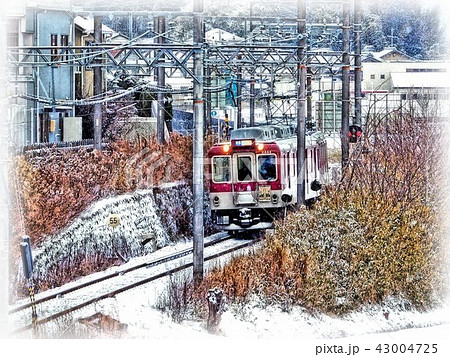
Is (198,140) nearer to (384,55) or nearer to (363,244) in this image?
(363,244)

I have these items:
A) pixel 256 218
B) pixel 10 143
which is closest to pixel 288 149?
pixel 256 218

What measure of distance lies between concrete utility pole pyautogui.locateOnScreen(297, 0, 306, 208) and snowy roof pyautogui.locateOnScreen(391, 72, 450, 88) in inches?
52.9

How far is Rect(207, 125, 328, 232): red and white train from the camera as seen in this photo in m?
10.8

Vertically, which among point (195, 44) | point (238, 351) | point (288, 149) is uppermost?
point (195, 44)

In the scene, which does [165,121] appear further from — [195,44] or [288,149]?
[195,44]

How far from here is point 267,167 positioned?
1079 centimetres

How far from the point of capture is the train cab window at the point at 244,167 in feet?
35.7

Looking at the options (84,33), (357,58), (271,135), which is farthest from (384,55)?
(84,33)

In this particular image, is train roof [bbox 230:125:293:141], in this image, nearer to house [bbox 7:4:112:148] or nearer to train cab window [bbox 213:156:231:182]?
train cab window [bbox 213:156:231:182]

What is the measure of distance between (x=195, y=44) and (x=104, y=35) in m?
3.57

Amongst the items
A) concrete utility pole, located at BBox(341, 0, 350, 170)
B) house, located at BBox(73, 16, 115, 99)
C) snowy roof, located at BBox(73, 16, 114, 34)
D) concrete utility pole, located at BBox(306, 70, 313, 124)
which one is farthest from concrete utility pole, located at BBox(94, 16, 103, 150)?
concrete utility pole, located at BBox(341, 0, 350, 170)

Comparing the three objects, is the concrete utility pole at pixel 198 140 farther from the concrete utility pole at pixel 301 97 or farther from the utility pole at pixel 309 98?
the utility pole at pixel 309 98

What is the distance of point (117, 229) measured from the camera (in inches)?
408

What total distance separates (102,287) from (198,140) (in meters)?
1.83
